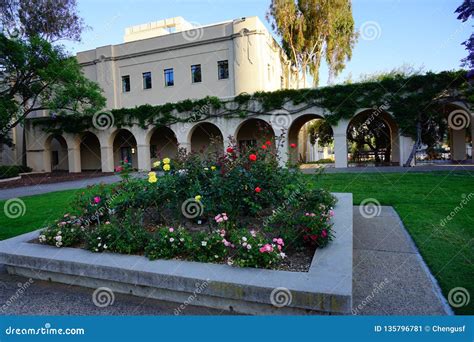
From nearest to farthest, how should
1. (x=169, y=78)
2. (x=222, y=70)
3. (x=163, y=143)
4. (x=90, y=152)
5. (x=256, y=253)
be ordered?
(x=256, y=253) < (x=222, y=70) < (x=169, y=78) < (x=163, y=143) < (x=90, y=152)

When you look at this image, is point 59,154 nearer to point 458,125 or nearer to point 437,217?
point 437,217

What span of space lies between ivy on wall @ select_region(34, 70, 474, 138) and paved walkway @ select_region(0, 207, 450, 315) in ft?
48.1

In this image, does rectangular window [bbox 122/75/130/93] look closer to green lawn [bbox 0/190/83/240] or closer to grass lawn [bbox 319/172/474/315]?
green lawn [bbox 0/190/83/240]

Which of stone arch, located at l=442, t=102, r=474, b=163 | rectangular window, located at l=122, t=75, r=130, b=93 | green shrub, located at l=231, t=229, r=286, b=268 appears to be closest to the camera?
green shrub, located at l=231, t=229, r=286, b=268

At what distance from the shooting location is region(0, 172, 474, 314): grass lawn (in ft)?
12.8

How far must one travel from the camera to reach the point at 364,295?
3.35 m

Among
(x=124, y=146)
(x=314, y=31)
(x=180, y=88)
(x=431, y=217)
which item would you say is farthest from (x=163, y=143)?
(x=431, y=217)

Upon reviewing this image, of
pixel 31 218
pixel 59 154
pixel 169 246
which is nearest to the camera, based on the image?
pixel 169 246

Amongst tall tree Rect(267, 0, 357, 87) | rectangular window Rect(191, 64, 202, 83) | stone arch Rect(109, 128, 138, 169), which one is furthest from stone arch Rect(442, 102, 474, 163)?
stone arch Rect(109, 128, 138, 169)

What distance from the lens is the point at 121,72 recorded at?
28.0 metres

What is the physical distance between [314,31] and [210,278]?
1027 inches

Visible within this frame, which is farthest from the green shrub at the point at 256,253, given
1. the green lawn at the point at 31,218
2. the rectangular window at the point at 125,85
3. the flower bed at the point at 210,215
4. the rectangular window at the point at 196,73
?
the rectangular window at the point at 125,85

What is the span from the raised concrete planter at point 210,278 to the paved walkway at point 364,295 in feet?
0.38

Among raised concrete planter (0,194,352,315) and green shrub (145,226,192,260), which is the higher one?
green shrub (145,226,192,260)
